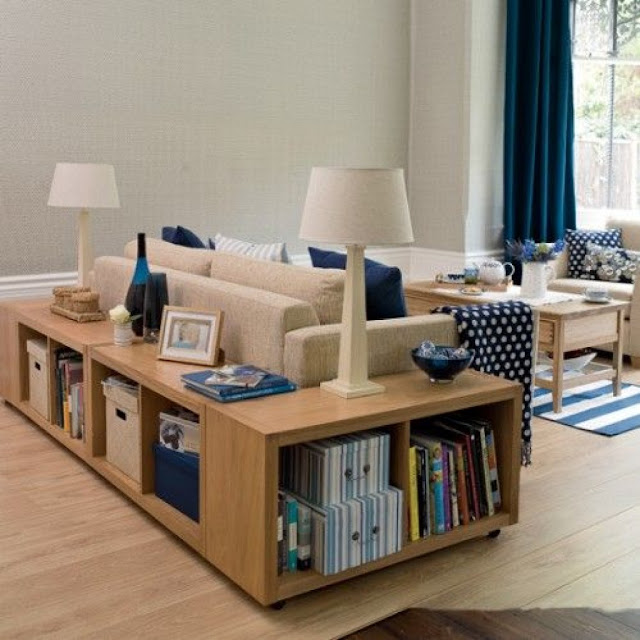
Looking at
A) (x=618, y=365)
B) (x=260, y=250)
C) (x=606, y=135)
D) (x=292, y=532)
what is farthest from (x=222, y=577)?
(x=606, y=135)

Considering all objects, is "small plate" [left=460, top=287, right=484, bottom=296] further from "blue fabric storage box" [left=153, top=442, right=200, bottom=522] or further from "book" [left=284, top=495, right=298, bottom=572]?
"book" [left=284, top=495, right=298, bottom=572]

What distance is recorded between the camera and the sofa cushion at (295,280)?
3242mm

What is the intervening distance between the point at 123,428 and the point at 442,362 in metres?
1.22

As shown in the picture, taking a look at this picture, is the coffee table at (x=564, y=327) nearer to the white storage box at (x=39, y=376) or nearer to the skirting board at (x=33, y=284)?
the skirting board at (x=33, y=284)

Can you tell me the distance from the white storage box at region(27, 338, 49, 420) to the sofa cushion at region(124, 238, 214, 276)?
64 cm

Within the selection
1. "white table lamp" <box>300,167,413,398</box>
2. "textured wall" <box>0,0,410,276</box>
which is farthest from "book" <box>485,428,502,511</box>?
"textured wall" <box>0,0,410,276</box>

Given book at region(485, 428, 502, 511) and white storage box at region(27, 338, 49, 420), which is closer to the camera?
book at region(485, 428, 502, 511)

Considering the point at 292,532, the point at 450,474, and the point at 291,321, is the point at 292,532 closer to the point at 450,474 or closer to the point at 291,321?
the point at 450,474

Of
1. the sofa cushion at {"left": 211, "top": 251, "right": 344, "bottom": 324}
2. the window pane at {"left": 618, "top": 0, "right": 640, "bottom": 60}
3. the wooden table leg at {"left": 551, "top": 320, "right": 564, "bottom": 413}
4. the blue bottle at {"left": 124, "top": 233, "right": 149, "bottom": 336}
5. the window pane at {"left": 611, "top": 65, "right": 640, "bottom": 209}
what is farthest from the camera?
the window pane at {"left": 611, "top": 65, "right": 640, "bottom": 209}

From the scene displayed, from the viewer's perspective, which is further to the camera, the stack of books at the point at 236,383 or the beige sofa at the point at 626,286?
the beige sofa at the point at 626,286

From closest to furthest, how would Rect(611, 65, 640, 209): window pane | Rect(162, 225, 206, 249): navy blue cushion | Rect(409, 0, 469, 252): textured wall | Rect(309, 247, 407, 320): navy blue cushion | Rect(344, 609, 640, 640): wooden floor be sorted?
Rect(344, 609, 640, 640): wooden floor → Rect(309, 247, 407, 320): navy blue cushion → Rect(162, 225, 206, 249): navy blue cushion → Rect(409, 0, 469, 252): textured wall → Rect(611, 65, 640, 209): window pane

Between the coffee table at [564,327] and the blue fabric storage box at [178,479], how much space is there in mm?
2171

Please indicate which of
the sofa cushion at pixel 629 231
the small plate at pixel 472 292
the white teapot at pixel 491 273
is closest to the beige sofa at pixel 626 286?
the sofa cushion at pixel 629 231

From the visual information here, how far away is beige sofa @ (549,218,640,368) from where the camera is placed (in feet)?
18.4
